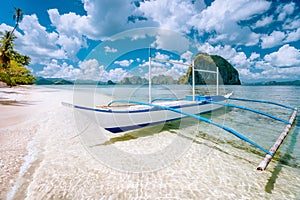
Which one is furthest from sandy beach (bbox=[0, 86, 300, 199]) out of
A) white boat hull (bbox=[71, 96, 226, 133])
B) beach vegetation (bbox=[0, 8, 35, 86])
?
beach vegetation (bbox=[0, 8, 35, 86])

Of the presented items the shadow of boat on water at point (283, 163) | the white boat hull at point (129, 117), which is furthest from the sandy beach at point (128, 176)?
the white boat hull at point (129, 117)

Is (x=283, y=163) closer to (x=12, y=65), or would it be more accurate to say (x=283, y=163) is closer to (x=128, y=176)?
(x=128, y=176)

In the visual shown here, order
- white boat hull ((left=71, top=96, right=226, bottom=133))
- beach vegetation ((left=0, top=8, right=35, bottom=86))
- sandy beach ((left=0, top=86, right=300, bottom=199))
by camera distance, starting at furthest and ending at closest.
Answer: beach vegetation ((left=0, top=8, right=35, bottom=86)), white boat hull ((left=71, top=96, right=226, bottom=133)), sandy beach ((left=0, top=86, right=300, bottom=199))

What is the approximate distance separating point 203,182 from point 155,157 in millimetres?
1166

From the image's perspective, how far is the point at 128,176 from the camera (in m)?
2.61

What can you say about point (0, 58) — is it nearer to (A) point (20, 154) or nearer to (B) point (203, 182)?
(A) point (20, 154)

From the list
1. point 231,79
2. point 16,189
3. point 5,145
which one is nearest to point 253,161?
point 16,189

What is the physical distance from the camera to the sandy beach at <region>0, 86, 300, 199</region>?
217cm

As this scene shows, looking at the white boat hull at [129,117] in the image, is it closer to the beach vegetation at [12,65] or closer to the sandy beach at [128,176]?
the sandy beach at [128,176]

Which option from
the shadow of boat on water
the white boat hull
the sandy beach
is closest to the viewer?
the sandy beach

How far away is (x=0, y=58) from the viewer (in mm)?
10945

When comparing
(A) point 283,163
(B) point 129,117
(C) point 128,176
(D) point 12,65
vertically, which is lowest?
(A) point 283,163

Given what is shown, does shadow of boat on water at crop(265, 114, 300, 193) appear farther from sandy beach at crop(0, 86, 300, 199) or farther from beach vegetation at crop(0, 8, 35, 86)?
beach vegetation at crop(0, 8, 35, 86)

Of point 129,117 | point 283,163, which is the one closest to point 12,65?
point 129,117
